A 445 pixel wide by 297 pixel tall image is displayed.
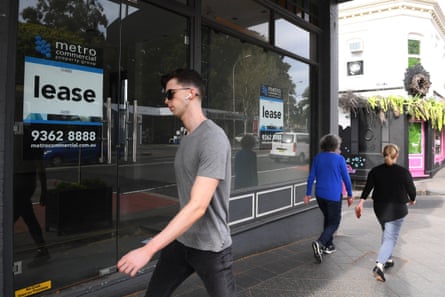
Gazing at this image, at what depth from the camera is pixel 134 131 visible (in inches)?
162

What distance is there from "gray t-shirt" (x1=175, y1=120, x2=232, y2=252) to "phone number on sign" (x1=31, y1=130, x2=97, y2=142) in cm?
170

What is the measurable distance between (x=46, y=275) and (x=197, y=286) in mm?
1566

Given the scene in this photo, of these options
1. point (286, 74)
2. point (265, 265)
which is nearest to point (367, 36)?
point (286, 74)

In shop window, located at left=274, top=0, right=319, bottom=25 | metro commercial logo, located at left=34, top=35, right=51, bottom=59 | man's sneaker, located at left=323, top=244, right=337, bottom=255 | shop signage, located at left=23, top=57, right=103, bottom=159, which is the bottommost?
man's sneaker, located at left=323, top=244, right=337, bottom=255

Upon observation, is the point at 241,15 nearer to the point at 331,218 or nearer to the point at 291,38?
the point at 291,38

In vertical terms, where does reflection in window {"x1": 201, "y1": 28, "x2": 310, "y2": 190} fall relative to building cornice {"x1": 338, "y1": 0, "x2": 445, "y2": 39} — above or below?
below

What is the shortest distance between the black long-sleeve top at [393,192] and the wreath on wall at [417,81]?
504 inches

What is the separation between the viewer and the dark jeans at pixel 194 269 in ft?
6.83

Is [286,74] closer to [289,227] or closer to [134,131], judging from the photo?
[289,227]

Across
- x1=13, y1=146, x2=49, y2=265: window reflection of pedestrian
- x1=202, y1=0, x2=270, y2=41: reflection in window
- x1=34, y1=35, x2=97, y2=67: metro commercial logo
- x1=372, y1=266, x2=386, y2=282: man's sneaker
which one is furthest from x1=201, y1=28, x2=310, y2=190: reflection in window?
x1=13, y1=146, x2=49, y2=265: window reflection of pedestrian

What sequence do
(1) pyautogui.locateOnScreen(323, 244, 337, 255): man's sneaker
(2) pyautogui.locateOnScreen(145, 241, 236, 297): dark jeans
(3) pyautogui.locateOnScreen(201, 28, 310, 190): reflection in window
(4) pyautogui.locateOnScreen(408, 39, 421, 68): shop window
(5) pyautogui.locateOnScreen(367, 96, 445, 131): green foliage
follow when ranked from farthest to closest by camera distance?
(4) pyautogui.locateOnScreen(408, 39, 421, 68): shop window, (5) pyautogui.locateOnScreen(367, 96, 445, 131): green foliage, (1) pyautogui.locateOnScreen(323, 244, 337, 255): man's sneaker, (3) pyautogui.locateOnScreen(201, 28, 310, 190): reflection in window, (2) pyautogui.locateOnScreen(145, 241, 236, 297): dark jeans

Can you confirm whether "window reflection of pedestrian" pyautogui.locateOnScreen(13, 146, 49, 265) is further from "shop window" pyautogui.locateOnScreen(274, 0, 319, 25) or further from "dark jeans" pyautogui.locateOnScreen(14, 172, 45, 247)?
"shop window" pyautogui.locateOnScreen(274, 0, 319, 25)

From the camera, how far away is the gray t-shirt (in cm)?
200

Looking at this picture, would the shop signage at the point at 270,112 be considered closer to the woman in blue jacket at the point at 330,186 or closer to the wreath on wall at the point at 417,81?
the woman in blue jacket at the point at 330,186
